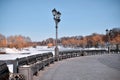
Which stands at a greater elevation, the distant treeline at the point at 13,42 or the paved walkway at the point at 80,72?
the distant treeline at the point at 13,42

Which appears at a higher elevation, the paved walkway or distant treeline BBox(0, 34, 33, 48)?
distant treeline BBox(0, 34, 33, 48)

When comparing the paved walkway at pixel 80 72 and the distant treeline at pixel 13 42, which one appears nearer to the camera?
the paved walkway at pixel 80 72

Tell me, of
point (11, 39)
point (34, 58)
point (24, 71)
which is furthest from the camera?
point (11, 39)

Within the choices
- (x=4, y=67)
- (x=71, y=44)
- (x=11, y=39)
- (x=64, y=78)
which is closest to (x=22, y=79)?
(x=4, y=67)

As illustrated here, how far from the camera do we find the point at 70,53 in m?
40.8

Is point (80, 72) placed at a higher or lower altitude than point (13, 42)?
lower

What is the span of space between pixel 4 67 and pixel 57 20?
17.2 m

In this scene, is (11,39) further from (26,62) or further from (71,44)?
(26,62)

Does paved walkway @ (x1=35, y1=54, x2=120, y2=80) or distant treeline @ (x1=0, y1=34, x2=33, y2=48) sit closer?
paved walkway @ (x1=35, y1=54, x2=120, y2=80)

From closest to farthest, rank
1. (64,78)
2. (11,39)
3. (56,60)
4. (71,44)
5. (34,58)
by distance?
(64,78), (34,58), (56,60), (11,39), (71,44)

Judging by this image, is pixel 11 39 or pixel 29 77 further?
pixel 11 39

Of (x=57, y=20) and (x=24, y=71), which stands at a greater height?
(x=57, y=20)

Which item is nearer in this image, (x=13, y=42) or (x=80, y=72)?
(x=80, y=72)

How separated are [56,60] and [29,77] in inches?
692
